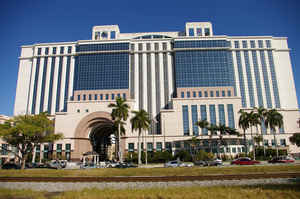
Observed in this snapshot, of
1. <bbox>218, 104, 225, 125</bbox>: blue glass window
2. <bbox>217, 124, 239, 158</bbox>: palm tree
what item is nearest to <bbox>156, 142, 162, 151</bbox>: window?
<bbox>217, 124, 239, 158</bbox>: palm tree

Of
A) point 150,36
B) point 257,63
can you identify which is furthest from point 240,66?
point 150,36

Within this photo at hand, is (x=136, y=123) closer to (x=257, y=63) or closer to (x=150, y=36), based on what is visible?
(x=150, y=36)

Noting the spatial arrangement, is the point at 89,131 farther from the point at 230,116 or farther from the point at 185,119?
the point at 230,116

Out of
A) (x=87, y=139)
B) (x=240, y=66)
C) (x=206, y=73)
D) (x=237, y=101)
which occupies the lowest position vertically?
(x=87, y=139)

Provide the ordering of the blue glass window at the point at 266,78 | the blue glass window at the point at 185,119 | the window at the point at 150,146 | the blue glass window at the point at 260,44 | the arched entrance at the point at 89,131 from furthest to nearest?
the blue glass window at the point at 260,44, the blue glass window at the point at 266,78, the blue glass window at the point at 185,119, the arched entrance at the point at 89,131, the window at the point at 150,146

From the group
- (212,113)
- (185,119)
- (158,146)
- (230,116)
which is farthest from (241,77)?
(158,146)

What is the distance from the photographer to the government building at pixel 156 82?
276 ft

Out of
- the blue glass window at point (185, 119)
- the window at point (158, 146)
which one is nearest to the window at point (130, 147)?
the window at point (158, 146)

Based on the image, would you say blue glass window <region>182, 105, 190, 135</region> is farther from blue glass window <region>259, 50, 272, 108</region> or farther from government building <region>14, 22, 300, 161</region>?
blue glass window <region>259, 50, 272, 108</region>

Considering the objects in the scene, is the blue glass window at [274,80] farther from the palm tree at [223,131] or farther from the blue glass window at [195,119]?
the blue glass window at [195,119]

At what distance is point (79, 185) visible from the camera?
22.5 meters

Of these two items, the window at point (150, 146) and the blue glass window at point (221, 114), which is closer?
the window at point (150, 146)

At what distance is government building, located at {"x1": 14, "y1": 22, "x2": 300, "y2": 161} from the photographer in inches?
3312

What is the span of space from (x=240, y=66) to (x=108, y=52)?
67932 mm
